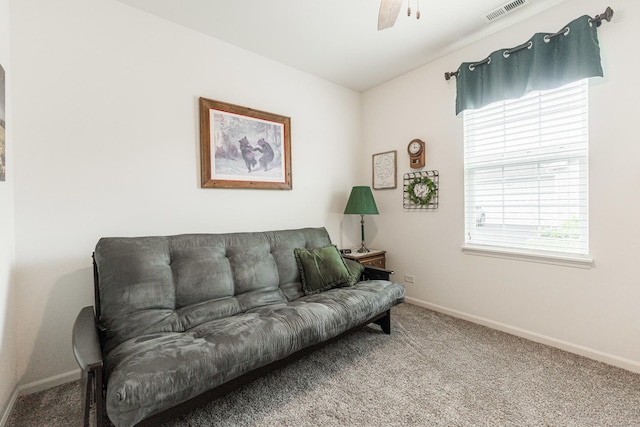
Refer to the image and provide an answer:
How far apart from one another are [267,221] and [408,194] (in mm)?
1649

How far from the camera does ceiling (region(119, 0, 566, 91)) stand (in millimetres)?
2123

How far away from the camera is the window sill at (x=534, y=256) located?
207 cm

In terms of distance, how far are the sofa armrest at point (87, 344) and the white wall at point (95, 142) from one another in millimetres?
563

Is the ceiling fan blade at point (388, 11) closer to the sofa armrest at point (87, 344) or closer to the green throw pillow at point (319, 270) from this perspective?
the green throw pillow at point (319, 270)

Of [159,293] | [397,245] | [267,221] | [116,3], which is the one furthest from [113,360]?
[397,245]

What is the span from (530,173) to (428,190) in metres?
0.90

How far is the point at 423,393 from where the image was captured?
5.54ft

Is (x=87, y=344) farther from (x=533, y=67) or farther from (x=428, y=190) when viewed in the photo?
(x=533, y=67)

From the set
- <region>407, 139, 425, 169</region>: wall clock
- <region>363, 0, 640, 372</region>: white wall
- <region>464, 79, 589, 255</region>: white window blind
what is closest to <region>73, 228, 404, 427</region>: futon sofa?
<region>363, 0, 640, 372</region>: white wall

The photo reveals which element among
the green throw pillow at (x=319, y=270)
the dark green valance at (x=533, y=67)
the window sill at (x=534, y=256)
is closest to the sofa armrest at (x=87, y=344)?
the green throw pillow at (x=319, y=270)

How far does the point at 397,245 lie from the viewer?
11.0ft

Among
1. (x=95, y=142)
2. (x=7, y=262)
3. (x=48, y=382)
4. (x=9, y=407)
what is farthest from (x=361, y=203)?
(x=9, y=407)

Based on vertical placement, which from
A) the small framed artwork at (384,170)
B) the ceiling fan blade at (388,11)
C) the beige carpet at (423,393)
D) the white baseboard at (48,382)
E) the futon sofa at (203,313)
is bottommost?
the beige carpet at (423,393)

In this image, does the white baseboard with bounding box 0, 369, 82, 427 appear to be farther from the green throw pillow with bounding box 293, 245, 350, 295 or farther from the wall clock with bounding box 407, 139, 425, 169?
the wall clock with bounding box 407, 139, 425, 169
